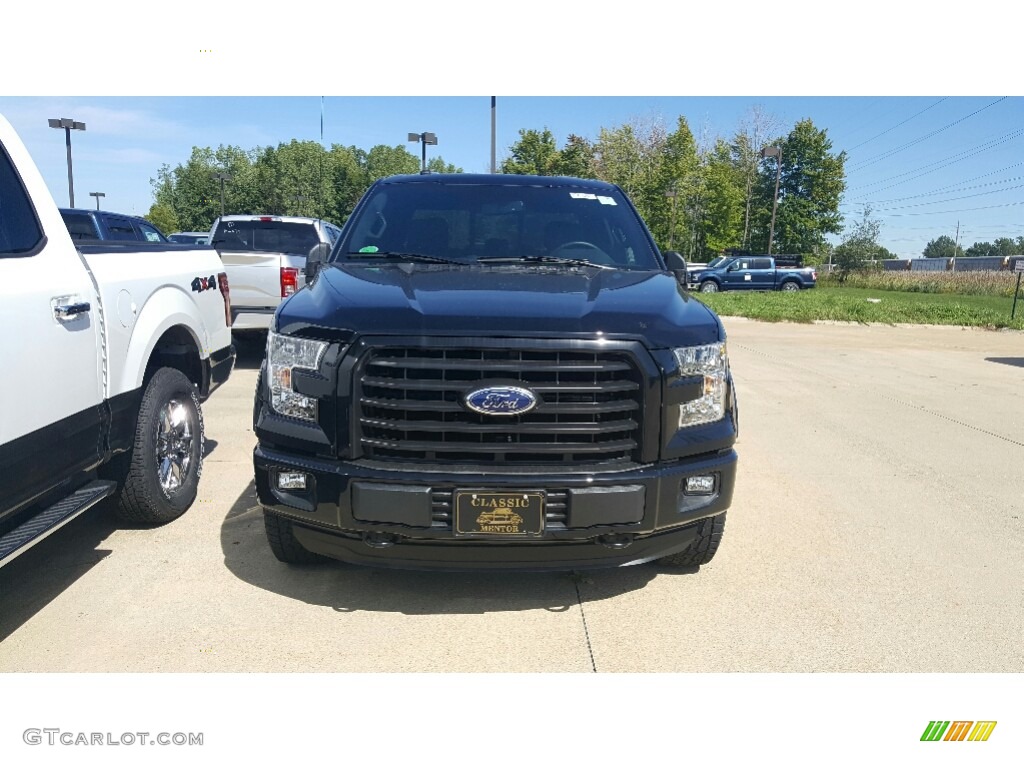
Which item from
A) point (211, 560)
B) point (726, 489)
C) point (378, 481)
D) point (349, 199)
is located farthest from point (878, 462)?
point (349, 199)

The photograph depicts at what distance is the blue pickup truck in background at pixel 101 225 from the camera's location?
10.3 metres

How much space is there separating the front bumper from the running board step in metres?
0.75

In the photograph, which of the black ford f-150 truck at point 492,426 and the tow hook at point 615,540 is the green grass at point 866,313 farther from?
the tow hook at point 615,540

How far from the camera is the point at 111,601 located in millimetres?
3277

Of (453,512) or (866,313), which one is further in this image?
(866,313)

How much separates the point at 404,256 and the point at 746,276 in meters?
31.2

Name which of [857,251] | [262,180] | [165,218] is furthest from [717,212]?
[165,218]

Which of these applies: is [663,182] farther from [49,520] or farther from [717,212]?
[49,520]

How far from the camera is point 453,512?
9.30 feet

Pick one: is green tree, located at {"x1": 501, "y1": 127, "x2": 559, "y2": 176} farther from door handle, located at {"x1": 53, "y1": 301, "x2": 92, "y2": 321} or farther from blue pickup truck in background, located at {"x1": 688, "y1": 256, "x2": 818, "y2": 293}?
door handle, located at {"x1": 53, "y1": 301, "x2": 92, "y2": 321}

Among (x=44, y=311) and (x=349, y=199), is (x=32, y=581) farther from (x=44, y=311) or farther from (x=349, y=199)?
(x=349, y=199)

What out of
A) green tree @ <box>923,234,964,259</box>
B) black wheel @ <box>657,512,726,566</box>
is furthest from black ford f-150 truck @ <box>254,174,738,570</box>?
green tree @ <box>923,234,964,259</box>
